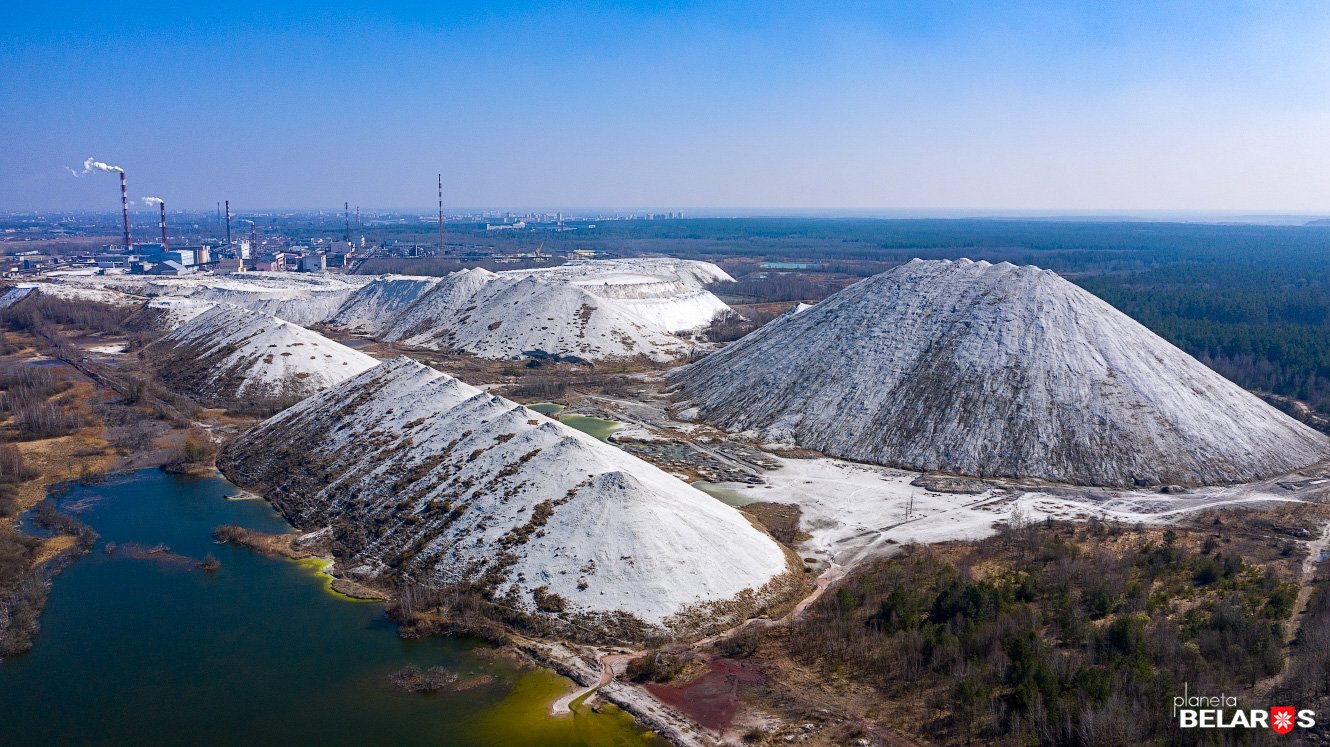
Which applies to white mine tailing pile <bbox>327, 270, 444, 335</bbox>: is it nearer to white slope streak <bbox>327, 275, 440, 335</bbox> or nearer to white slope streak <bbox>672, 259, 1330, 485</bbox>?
white slope streak <bbox>327, 275, 440, 335</bbox>

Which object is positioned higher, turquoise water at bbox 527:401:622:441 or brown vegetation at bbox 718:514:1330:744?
turquoise water at bbox 527:401:622:441

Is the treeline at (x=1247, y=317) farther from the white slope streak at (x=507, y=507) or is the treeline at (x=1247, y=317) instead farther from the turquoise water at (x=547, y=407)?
the turquoise water at (x=547, y=407)

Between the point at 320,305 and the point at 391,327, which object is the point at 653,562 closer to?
the point at 391,327

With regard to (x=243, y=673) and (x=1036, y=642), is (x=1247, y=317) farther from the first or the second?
(x=243, y=673)

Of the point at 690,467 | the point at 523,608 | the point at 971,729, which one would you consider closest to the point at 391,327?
the point at 690,467

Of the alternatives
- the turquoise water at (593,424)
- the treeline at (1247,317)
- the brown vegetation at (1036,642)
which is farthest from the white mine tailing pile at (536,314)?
the brown vegetation at (1036,642)

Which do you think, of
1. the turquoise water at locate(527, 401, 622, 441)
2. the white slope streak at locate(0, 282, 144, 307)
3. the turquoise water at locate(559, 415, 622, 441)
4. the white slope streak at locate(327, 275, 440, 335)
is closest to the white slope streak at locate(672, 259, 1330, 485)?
the turquoise water at locate(559, 415, 622, 441)
